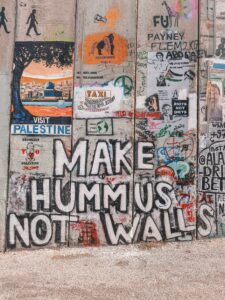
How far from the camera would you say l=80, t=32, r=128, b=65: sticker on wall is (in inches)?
350

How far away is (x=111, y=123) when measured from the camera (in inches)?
348

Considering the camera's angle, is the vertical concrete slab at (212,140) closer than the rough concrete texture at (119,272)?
No

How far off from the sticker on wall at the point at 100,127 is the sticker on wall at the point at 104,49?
1096 mm

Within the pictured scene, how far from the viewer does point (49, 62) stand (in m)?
8.94

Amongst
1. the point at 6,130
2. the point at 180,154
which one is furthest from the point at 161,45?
the point at 6,130

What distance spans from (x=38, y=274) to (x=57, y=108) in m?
3.08

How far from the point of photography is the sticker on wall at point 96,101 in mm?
8859

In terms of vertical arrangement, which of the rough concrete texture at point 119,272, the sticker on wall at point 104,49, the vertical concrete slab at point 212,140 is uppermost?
the sticker on wall at point 104,49

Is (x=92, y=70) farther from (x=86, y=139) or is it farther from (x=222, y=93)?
(x=222, y=93)

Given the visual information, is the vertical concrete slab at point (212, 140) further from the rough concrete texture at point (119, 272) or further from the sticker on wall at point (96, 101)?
the sticker on wall at point (96, 101)

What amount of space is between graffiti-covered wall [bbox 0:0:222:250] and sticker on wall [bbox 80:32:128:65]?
0.02 m

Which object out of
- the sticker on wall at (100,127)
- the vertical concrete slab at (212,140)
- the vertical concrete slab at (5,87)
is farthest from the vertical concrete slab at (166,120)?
the vertical concrete slab at (5,87)

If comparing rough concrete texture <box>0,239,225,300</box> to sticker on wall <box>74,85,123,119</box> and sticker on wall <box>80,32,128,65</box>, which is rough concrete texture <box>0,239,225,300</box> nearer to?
sticker on wall <box>74,85,123,119</box>

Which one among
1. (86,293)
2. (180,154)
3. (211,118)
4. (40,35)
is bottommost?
(86,293)
